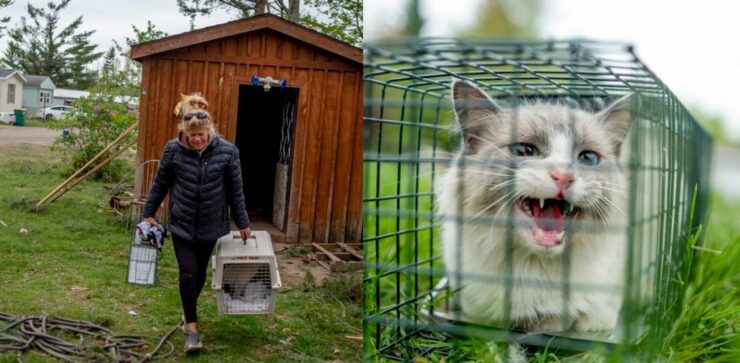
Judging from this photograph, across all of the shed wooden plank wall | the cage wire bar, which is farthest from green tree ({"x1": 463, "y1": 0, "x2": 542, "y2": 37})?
the shed wooden plank wall

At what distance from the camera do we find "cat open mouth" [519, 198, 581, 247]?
618 millimetres

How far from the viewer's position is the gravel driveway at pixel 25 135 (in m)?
1.55

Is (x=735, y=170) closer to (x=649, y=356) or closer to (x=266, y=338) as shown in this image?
(x=649, y=356)

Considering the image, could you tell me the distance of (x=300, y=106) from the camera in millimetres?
2963

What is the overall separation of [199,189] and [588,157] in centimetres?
114

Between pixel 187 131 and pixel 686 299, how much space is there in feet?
3.64

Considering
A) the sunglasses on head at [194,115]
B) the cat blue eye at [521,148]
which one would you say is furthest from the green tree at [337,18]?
the cat blue eye at [521,148]

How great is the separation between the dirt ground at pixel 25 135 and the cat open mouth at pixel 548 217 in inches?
51.5

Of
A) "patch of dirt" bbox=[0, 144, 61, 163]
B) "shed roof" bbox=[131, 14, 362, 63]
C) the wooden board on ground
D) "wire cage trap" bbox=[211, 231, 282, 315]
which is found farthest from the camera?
the wooden board on ground

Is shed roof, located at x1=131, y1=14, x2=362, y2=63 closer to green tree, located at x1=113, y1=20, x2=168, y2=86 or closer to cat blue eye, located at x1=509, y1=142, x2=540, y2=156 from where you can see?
green tree, located at x1=113, y1=20, x2=168, y2=86

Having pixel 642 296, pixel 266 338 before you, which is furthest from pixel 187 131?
pixel 642 296

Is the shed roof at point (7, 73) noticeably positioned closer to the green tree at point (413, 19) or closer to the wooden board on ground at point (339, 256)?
the green tree at point (413, 19)

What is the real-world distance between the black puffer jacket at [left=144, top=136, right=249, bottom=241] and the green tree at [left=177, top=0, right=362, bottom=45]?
48 cm

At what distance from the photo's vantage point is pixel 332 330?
2.00 m
